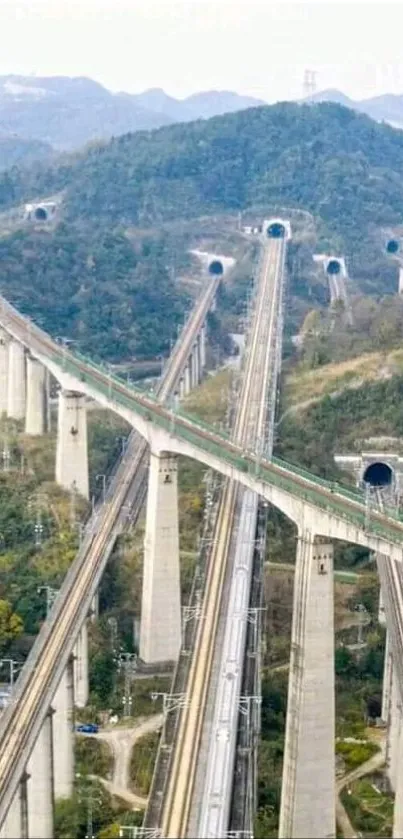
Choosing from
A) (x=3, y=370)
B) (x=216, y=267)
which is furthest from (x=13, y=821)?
(x=216, y=267)

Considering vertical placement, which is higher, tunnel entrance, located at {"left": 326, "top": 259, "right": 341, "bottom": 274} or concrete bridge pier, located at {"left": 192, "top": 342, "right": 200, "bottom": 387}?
tunnel entrance, located at {"left": 326, "top": 259, "right": 341, "bottom": 274}

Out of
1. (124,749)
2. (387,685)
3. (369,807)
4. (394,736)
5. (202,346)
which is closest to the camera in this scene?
(369,807)

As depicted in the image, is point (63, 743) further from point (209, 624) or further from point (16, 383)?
point (16, 383)

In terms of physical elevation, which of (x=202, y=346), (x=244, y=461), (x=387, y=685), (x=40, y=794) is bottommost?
(x=40, y=794)

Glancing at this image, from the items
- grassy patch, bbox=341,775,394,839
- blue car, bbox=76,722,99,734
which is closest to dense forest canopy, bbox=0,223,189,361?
blue car, bbox=76,722,99,734

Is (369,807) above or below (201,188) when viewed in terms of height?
below

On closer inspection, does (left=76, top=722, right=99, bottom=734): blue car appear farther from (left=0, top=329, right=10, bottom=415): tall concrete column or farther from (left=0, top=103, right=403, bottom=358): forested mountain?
(left=0, top=103, right=403, bottom=358): forested mountain

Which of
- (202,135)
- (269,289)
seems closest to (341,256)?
(269,289)

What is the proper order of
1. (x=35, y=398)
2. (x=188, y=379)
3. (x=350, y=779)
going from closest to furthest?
(x=350, y=779), (x=35, y=398), (x=188, y=379)
